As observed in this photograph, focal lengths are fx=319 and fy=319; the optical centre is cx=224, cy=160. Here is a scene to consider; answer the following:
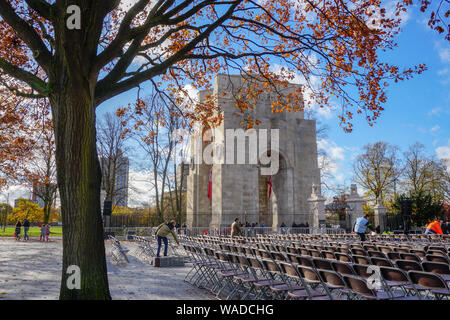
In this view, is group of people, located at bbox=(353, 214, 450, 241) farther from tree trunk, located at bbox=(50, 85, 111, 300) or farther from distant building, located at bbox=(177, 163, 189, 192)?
distant building, located at bbox=(177, 163, 189, 192)

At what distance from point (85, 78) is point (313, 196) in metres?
23.3

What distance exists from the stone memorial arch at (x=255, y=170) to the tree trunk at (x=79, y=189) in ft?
80.2

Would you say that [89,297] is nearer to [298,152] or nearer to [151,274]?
[151,274]

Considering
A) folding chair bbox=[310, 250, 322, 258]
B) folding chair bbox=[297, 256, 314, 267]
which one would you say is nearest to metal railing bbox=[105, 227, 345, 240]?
folding chair bbox=[310, 250, 322, 258]

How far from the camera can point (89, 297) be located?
469 centimetres

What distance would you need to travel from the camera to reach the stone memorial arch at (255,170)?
31.6m

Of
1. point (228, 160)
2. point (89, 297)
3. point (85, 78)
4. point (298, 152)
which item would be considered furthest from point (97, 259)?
point (298, 152)

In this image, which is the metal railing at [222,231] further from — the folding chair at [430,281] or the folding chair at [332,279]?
the folding chair at [430,281]

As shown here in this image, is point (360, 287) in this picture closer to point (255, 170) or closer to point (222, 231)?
point (222, 231)

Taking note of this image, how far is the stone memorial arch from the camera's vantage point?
31.6 meters

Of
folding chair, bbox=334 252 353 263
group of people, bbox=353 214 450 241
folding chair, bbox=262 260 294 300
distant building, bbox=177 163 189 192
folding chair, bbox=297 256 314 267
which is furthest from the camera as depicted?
distant building, bbox=177 163 189 192

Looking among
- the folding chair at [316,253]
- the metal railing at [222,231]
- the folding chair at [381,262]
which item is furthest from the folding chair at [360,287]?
the metal railing at [222,231]

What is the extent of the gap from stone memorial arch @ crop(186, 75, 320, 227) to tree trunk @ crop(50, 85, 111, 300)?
24.4m
